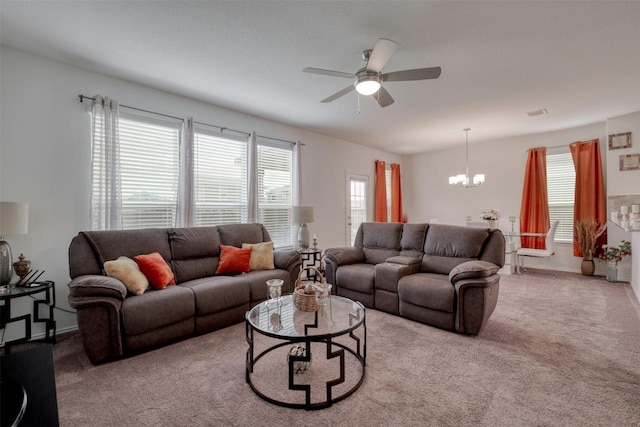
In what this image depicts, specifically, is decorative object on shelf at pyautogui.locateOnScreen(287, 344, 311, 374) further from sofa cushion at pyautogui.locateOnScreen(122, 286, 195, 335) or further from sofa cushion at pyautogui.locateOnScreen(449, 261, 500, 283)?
sofa cushion at pyautogui.locateOnScreen(449, 261, 500, 283)

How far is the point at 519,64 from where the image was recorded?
3.12 m

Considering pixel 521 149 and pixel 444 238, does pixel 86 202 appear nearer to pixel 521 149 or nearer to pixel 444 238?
pixel 444 238

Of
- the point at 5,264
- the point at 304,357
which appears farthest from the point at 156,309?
the point at 304,357

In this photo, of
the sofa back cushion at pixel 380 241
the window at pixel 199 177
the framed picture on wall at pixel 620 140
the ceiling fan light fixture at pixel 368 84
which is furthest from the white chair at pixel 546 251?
the ceiling fan light fixture at pixel 368 84

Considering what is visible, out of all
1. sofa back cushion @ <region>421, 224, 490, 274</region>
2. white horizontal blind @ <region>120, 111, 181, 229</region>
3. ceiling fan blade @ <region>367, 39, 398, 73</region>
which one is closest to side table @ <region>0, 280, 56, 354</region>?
white horizontal blind @ <region>120, 111, 181, 229</region>

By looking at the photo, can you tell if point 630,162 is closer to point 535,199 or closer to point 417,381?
point 535,199

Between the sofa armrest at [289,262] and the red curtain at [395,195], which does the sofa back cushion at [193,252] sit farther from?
the red curtain at [395,195]

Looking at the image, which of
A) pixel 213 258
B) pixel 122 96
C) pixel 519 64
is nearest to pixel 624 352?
pixel 519 64

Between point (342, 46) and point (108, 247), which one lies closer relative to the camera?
point (342, 46)

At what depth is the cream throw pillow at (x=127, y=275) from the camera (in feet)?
8.79

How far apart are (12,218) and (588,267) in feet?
26.0

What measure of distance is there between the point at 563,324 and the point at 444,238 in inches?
57.5

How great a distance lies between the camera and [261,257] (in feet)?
12.3

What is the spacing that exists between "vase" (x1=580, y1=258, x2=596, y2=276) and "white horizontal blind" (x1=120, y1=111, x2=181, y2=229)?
6.93m
